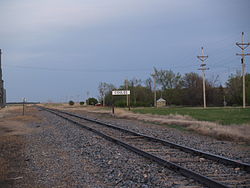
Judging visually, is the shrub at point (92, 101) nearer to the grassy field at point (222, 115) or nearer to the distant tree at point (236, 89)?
the distant tree at point (236, 89)

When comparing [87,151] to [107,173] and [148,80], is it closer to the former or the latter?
[107,173]

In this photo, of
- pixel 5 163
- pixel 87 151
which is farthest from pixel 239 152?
pixel 5 163

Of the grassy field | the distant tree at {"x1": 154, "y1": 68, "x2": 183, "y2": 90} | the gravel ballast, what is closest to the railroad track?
the gravel ballast

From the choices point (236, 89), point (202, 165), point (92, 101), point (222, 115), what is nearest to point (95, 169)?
point (202, 165)

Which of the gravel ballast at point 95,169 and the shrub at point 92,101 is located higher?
the shrub at point 92,101

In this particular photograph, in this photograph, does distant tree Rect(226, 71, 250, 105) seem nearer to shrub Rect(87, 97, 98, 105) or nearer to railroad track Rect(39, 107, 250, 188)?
shrub Rect(87, 97, 98, 105)

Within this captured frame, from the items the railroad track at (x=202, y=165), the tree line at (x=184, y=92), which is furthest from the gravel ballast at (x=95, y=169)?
the tree line at (x=184, y=92)

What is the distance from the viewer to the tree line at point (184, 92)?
3314 inches

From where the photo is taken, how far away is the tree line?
84188mm

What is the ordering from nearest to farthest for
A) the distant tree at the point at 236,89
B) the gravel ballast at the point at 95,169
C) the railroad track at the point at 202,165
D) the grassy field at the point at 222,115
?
the railroad track at the point at 202,165 < the gravel ballast at the point at 95,169 < the grassy field at the point at 222,115 < the distant tree at the point at 236,89

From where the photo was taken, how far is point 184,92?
95188 millimetres

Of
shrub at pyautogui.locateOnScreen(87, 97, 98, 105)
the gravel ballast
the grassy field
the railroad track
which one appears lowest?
the gravel ballast

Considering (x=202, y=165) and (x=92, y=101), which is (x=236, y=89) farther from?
(x=202, y=165)

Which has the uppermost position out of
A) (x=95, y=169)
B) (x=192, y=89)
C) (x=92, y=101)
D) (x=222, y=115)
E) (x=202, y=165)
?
(x=192, y=89)
